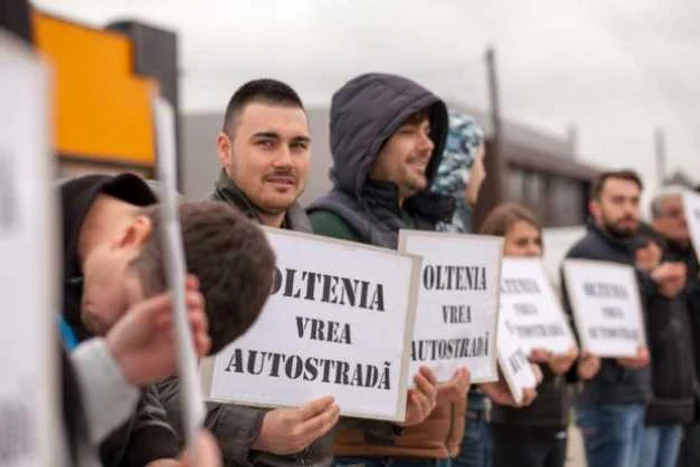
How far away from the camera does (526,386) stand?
160 inches

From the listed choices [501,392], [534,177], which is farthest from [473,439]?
[534,177]

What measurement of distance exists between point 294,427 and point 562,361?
94.2 inches

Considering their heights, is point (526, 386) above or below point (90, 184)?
below

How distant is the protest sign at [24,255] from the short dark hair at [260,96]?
2202mm

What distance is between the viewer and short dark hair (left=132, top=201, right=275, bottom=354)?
5.28 ft

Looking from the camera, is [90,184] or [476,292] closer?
[90,184]

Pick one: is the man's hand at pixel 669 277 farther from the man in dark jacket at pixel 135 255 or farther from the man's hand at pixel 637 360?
the man in dark jacket at pixel 135 255

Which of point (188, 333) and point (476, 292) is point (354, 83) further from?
point (188, 333)

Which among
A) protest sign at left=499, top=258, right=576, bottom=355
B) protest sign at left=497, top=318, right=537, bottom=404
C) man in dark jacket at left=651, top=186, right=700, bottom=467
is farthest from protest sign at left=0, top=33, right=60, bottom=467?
man in dark jacket at left=651, top=186, right=700, bottom=467

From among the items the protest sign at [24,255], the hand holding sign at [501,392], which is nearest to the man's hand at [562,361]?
the hand holding sign at [501,392]

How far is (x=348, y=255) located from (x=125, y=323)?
5.08ft

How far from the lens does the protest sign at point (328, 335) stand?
277cm

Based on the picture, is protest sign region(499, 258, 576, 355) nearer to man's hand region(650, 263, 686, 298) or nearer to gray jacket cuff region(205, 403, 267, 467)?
man's hand region(650, 263, 686, 298)

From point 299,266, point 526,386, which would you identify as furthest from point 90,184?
point 526,386
